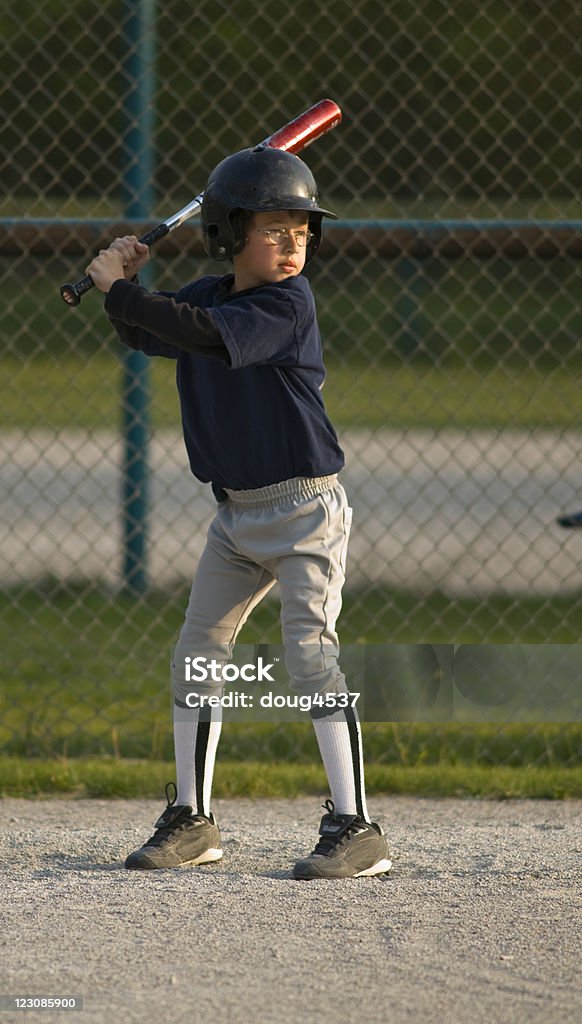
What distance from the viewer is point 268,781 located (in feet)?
14.1

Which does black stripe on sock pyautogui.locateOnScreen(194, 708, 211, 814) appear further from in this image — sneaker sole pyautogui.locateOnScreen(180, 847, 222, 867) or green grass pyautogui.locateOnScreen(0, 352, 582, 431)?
green grass pyautogui.locateOnScreen(0, 352, 582, 431)

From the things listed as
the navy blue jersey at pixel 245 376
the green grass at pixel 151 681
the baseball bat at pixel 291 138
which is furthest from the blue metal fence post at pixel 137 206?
the navy blue jersey at pixel 245 376

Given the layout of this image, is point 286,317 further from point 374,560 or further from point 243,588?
point 374,560

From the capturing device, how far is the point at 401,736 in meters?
4.59

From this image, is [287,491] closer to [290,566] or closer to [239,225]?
[290,566]

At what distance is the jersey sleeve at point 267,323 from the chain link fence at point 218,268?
1066 millimetres

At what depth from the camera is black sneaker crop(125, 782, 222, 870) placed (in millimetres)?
3439

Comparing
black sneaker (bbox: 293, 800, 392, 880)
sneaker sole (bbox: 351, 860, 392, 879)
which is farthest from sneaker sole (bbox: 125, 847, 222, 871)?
sneaker sole (bbox: 351, 860, 392, 879)

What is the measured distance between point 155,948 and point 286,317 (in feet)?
4.43

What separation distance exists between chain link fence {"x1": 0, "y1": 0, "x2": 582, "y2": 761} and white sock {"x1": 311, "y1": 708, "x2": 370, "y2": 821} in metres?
1.23

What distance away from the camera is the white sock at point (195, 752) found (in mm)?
3543

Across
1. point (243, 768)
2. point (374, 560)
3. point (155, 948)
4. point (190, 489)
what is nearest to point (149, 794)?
point (243, 768)

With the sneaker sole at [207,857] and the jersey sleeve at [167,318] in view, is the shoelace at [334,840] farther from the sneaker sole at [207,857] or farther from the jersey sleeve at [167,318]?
the jersey sleeve at [167,318]

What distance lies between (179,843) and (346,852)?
397mm
